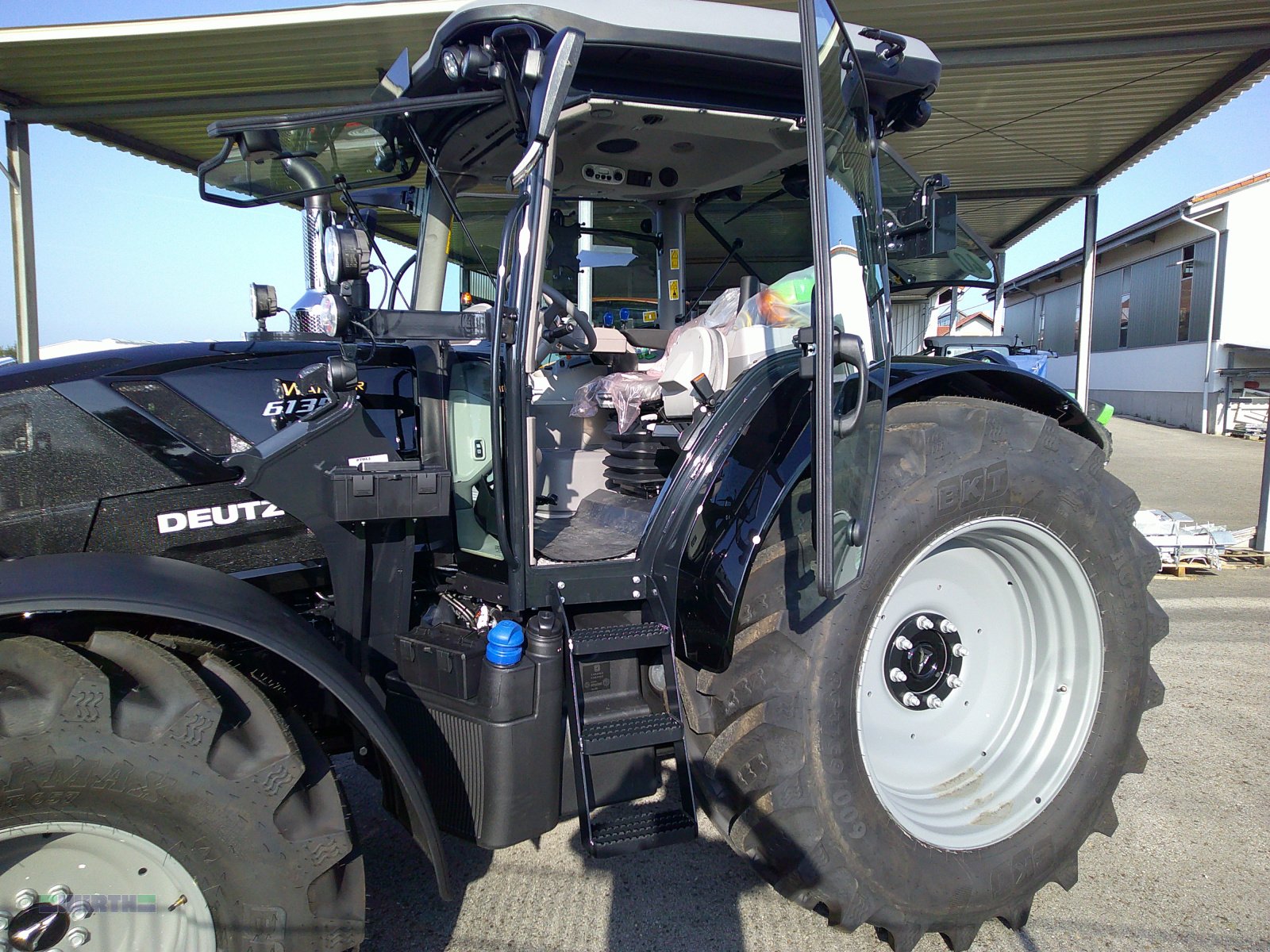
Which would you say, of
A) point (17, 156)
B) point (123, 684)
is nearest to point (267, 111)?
point (17, 156)

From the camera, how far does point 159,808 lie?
1.44 m

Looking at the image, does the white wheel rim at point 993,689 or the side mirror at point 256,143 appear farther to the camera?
the white wheel rim at point 993,689

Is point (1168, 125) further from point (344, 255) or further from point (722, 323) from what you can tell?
point (344, 255)

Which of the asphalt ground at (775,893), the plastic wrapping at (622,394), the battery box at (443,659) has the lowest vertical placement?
the asphalt ground at (775,893)

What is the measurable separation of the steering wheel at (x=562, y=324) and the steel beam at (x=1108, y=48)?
5590 millimetres

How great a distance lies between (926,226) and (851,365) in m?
0.49

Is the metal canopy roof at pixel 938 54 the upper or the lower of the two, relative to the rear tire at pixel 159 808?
A: upper

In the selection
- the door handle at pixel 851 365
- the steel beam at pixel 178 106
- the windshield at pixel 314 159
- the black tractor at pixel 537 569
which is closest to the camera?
the black tractor at pixel 537 569

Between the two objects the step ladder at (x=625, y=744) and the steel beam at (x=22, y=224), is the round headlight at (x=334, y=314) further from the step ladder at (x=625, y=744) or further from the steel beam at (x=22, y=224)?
the steel beam at (x=22, y=224)

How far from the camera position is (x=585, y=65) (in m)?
1.91

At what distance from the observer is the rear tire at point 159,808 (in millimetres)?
1393

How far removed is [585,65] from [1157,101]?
7.81m

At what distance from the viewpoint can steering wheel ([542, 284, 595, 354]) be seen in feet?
6.90

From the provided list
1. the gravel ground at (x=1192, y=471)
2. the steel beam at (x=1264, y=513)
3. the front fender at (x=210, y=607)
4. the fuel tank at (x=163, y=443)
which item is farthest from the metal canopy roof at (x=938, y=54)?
the front fender at (x=210, y=607)
